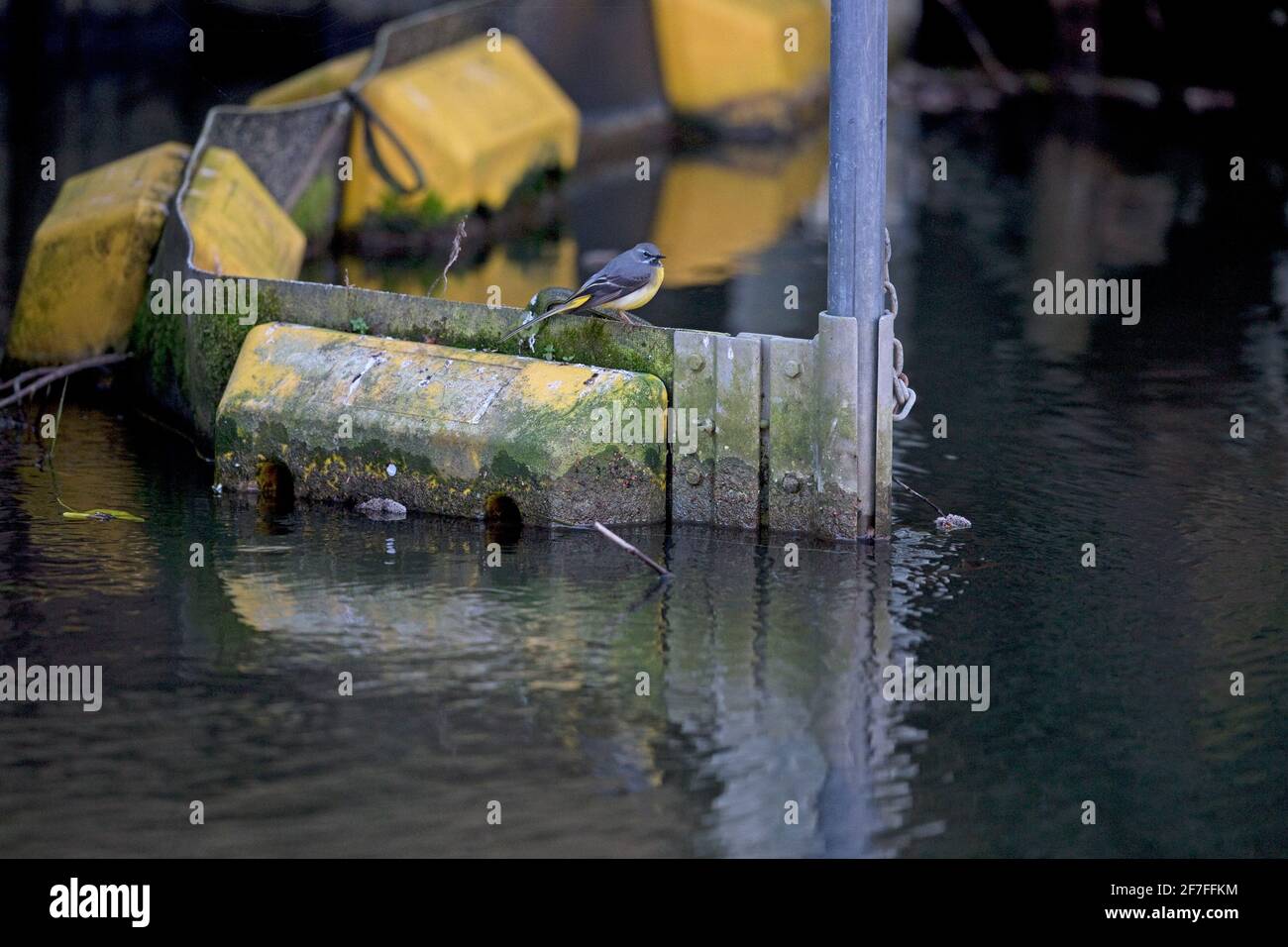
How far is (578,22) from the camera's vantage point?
23.9 metres

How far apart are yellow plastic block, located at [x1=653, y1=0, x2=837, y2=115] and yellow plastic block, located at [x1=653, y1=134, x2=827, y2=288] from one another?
2.84 ft

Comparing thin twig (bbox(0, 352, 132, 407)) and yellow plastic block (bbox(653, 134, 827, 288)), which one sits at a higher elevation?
yellow plastic block (bbox(653, 134, 827, 288))

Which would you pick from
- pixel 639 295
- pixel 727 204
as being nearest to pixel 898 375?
pixel 639 295

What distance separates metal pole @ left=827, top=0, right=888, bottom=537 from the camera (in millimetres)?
10633

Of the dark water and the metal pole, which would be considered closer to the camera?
the dark water

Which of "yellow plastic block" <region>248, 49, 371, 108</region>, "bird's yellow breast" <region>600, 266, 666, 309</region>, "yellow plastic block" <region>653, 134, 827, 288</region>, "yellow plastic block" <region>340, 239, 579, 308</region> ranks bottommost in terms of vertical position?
"bird's yellow breast" <region>600, 266, 666, 309</region>

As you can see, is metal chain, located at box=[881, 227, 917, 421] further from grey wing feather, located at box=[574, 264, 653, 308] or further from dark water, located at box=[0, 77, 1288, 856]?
grey wing feather, located at box=[574, 264, 653, 308]

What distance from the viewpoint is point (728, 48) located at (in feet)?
85.0

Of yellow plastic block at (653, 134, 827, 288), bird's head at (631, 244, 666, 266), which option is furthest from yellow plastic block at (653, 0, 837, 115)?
bird's head at (631, 244, 666, 266)

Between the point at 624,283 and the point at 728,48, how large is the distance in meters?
15.4

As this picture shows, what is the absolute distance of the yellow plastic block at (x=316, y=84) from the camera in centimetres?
1988

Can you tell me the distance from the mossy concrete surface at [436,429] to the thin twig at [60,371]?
2159 mm

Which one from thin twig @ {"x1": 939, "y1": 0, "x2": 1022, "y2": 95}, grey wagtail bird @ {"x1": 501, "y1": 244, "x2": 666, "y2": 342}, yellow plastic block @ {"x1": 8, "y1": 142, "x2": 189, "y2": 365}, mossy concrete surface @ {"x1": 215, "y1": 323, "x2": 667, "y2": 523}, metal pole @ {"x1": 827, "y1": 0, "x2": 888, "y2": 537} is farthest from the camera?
thin twig @ {"x1": 939, "y1": 0, "x2": 1022, "y2": 95}
